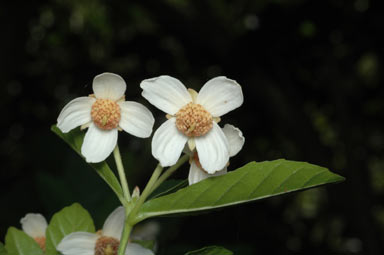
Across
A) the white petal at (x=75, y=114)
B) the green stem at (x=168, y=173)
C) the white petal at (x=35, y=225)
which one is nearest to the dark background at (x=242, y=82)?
the white petal at (x=35, y=225)

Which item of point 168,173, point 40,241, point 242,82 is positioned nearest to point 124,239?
point 168,173

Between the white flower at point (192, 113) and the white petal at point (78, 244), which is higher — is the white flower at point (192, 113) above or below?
above

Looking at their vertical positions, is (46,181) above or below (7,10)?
below

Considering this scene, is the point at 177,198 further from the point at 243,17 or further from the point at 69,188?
the point at 243,17

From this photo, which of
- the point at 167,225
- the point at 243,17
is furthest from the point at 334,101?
the point at 167,225

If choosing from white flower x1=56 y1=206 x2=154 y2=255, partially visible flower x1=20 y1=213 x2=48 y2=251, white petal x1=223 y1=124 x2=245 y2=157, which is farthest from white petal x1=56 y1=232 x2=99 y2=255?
white petal x1=223 y1=124 x2=245 y2=157

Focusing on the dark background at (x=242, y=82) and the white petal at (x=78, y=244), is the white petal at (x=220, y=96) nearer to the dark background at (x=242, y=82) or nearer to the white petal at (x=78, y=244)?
the white petal at (x=78, y=244)
